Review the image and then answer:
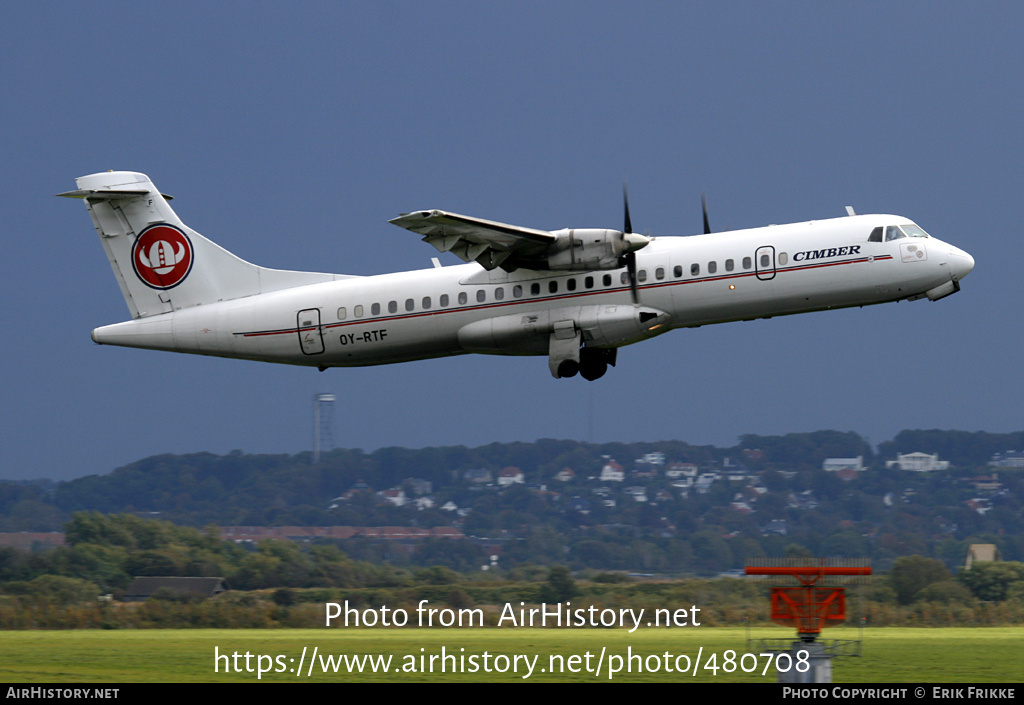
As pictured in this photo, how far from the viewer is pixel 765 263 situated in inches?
882

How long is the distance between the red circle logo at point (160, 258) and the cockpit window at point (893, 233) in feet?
47.2

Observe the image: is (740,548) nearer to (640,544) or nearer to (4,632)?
(640,544)

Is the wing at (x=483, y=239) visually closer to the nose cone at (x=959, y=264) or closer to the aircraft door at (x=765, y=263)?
the aircraft door at (x=765, y=263)

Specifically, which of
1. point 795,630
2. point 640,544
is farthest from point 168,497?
point 795,630

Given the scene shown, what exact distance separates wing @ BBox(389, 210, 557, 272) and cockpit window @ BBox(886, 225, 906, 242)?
6109 mm

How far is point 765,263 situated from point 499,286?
5104 mm

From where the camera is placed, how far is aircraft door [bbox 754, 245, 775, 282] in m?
22.4

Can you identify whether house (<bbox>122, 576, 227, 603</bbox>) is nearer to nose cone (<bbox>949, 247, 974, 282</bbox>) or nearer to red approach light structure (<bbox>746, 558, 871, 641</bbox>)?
red approach light structure (<bbox>746, 558, 871, 641</bbox>)

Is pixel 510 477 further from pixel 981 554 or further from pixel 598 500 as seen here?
pixel 981 554

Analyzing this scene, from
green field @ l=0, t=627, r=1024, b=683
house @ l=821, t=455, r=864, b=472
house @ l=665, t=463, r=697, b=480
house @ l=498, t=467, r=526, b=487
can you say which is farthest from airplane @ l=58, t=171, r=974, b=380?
house @ l=821, t=455, r=864, b=472

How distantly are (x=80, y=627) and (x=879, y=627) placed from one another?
62.2 feet

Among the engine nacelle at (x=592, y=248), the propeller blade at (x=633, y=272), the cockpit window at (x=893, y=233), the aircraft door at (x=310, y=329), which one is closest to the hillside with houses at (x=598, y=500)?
the aircraft door at (x=310, y=329)

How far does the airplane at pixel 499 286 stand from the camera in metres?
22.4
